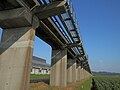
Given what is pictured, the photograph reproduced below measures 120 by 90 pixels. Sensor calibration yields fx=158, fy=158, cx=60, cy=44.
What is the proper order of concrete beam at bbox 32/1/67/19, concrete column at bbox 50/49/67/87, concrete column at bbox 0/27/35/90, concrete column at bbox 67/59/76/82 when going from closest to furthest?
concrete column at bbox 0/27/35/90 → concrete beam at bbox 32/1/67/19 → concrete column at bbox 50/49/67/87 → concrete column at bbox 67/59/76/82

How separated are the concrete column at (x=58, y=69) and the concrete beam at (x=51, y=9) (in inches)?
533

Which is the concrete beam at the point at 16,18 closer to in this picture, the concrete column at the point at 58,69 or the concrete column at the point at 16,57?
the concrete column at the point at 16,57

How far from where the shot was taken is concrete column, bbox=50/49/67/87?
23.4 m

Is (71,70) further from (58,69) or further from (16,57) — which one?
(16,57)

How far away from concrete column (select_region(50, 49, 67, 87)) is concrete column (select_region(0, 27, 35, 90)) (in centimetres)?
1343

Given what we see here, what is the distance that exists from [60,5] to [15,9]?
293 cm

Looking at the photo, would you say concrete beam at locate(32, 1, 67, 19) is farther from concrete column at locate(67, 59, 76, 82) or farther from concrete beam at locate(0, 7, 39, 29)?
concrete column at locate(67, 59, 76, 82)

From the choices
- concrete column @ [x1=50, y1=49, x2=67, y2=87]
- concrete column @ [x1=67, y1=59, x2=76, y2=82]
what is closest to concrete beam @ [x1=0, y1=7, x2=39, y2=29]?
concrete column @ [x1=50, y1=49, x2=67, y2=87]

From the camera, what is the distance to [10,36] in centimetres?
1109

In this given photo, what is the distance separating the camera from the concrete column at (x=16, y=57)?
394 inches

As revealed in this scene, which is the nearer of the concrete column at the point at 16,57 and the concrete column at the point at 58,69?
the concrete column at the point at 16,57

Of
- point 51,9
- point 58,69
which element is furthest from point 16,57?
point 58,69

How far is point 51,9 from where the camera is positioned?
10.7 meters

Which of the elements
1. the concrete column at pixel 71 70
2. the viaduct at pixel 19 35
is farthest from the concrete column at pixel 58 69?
the viaduct at pixel 19 35
